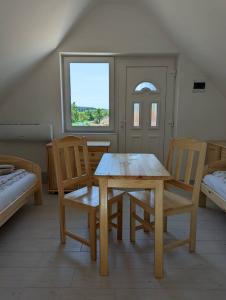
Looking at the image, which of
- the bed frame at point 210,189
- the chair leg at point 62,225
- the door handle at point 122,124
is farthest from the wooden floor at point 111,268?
the door handle at point 122,124

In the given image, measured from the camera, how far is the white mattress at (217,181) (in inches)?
83.9

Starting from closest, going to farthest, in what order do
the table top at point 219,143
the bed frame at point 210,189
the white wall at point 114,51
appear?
1. the bed frame at point 210,189
2. the table top at point 219,143
3. the white wall at point 114,51

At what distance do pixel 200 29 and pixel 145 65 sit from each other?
1124 millimetres

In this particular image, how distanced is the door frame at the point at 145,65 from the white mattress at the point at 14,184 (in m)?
1.63

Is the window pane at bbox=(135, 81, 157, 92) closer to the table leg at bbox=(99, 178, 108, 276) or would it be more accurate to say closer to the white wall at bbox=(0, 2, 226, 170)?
the white wall at bbox=(0, 2, 226, 170)

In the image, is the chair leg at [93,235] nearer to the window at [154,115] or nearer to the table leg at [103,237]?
the table leg at [103,237]

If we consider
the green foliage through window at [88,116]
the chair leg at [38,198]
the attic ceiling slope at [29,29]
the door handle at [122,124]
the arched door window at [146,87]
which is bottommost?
the chair leg at [38,198]

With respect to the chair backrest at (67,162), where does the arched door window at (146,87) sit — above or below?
above

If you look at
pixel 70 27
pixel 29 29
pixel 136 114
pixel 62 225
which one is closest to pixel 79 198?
pixel 62 225

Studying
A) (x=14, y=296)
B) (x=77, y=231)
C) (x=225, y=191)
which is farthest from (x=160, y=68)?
(x=14, y=296)

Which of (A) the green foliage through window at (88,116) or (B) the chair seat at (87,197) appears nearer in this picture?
(B) the chair seat at (87,197)

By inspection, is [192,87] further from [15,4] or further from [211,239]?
[15,4]

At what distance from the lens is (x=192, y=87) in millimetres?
3420

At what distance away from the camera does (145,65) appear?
3.53m
